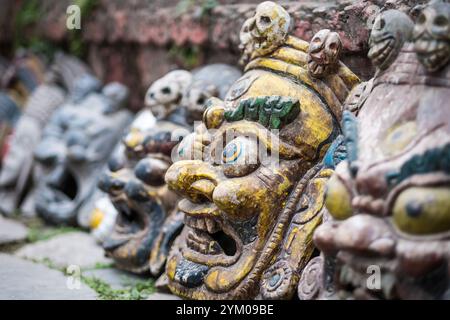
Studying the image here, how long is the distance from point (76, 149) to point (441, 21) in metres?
3.26

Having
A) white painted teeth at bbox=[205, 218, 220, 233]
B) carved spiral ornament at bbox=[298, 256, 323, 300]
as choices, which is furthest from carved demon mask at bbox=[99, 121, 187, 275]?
carved spiral ornament at bbox=[298, 256, 323, 300]

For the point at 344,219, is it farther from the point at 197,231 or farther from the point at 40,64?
the point at 40,64


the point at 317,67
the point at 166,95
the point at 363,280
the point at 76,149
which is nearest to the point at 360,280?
the point at 363,280

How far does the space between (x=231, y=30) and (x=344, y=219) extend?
7.38ft

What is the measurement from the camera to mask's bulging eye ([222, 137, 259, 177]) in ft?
11.1

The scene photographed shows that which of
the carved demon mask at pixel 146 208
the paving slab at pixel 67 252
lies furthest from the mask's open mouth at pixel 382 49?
the paving slab at pixel 67 252

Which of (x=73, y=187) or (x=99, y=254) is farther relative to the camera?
(x=73, y=187)

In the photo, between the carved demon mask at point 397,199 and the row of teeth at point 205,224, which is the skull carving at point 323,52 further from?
the row of teeth at point 205,224

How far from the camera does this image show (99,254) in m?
4.80

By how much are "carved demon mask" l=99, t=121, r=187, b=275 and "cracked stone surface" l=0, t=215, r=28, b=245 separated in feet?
3.31

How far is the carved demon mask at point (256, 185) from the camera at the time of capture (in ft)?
11.1

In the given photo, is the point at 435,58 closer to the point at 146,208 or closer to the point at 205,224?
the point at 205,224
